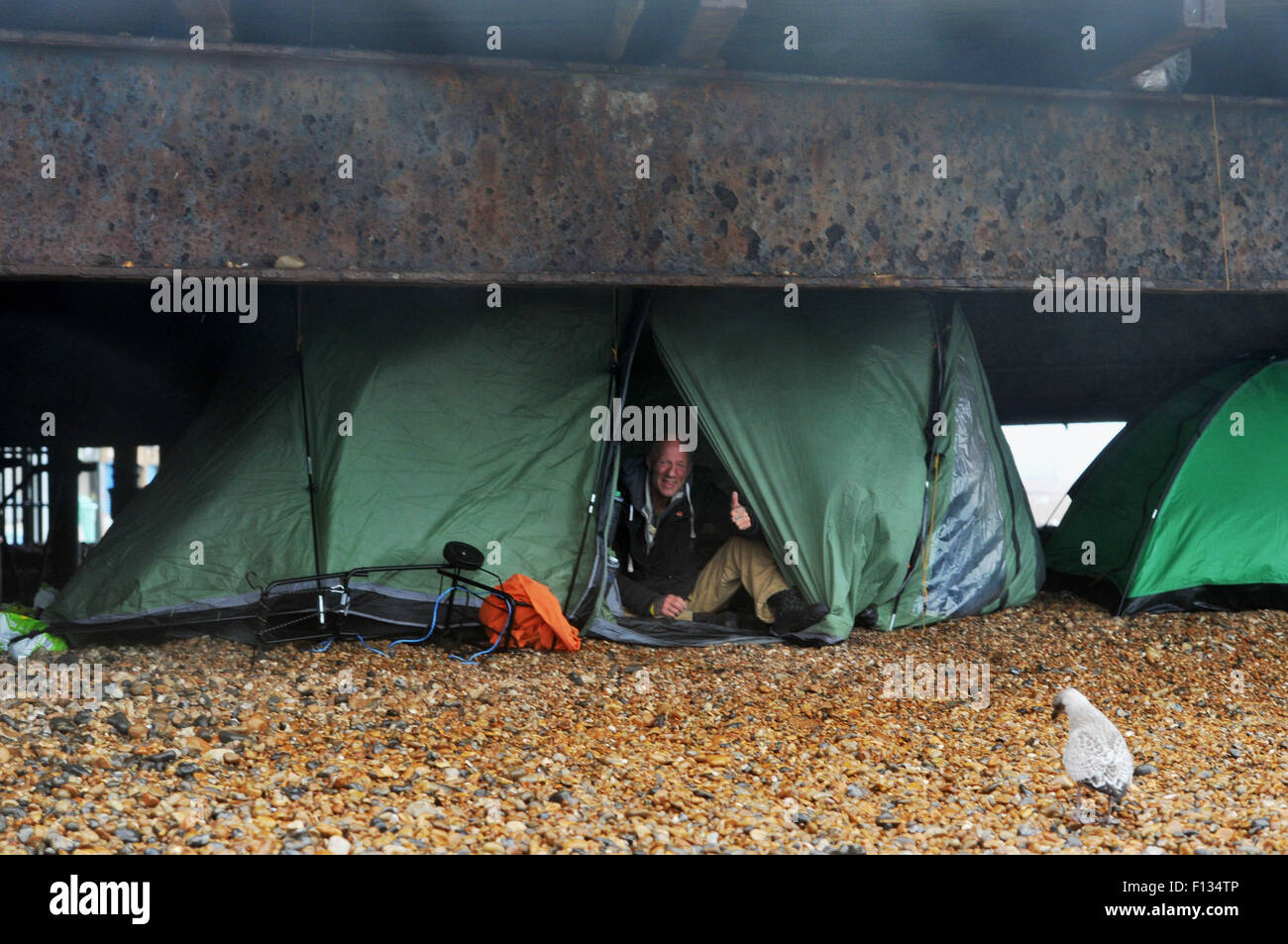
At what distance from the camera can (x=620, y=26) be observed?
333 centimetres

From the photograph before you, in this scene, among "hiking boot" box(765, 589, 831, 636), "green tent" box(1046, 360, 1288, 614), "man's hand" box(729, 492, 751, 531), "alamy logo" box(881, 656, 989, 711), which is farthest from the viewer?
"green tent" box(1046, 360, 1288, 614)

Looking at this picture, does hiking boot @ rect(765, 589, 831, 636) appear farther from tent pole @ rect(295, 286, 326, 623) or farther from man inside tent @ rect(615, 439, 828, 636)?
tent pole @ rect(295, 286, 326, 623)

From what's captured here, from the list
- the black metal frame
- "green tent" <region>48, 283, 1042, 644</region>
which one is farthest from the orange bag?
Answer: "green tent" <region>48, 283, 1042, 644</region>

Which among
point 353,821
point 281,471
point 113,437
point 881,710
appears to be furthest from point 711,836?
point 113,437

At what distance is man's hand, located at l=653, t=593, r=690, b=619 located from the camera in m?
5.70

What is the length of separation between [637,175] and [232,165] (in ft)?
3.81

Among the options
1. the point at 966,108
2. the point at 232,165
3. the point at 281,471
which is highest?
the point at 966,108

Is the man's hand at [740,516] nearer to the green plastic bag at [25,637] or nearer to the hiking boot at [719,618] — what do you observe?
the hiking boot at [719,618]

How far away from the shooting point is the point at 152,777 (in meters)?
3.09

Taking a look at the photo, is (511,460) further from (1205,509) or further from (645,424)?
(1205,509)

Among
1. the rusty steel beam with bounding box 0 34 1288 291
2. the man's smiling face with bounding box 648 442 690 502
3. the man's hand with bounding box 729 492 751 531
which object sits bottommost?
the man's hand with bounding box 729 492 751 531

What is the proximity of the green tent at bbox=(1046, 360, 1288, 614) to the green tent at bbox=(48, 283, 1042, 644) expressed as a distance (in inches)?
58.9

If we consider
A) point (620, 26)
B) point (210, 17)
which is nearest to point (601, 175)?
point (620, 26)
